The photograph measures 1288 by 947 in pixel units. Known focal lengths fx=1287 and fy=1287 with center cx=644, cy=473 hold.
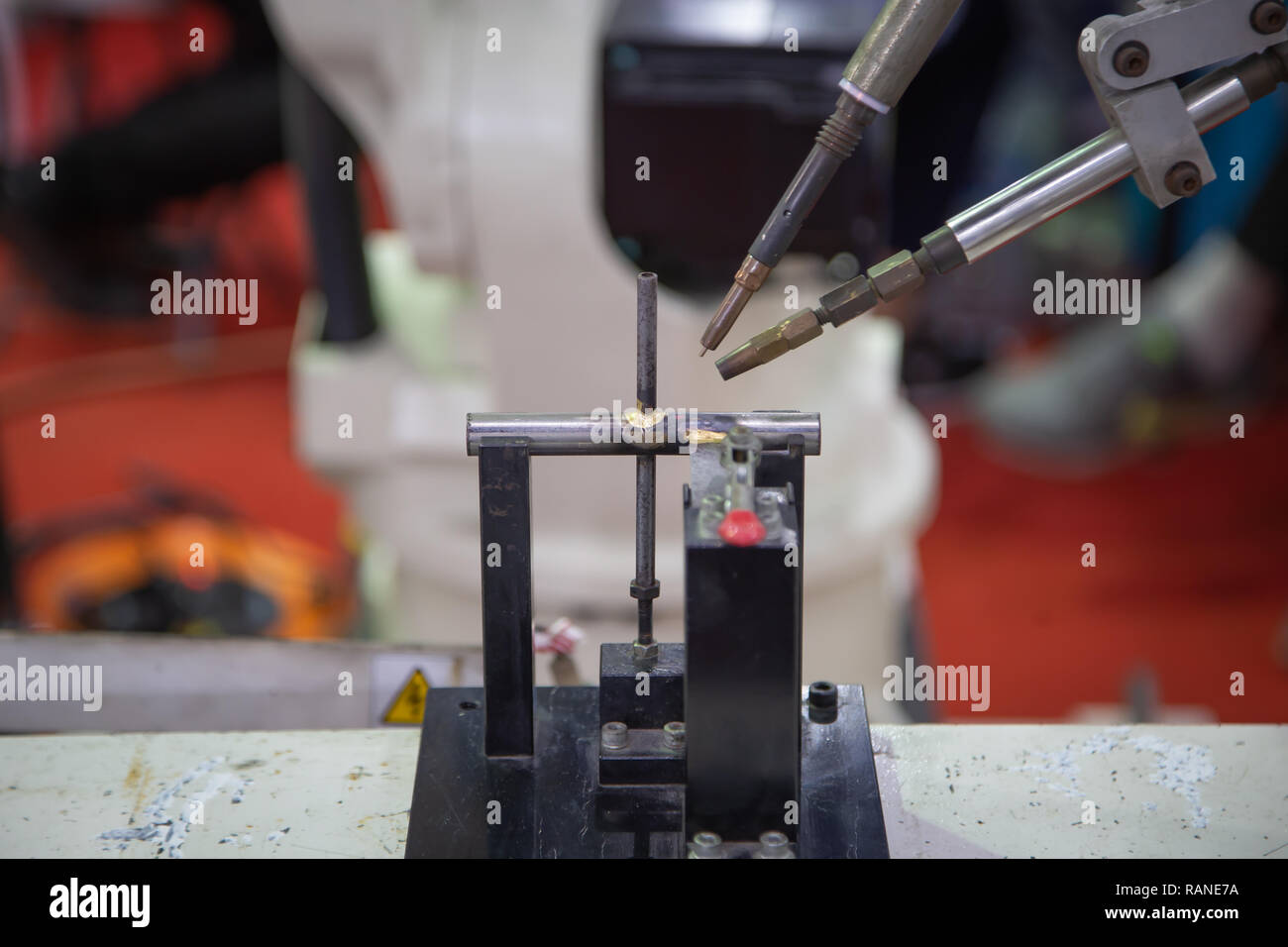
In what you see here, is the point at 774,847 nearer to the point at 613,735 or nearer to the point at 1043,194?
the point at 613,735

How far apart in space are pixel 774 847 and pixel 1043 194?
1.08ft

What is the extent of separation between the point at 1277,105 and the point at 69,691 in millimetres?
2303

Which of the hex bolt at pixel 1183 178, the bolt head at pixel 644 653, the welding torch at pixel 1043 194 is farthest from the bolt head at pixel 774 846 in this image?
the hex bolt at pixel 1183 178

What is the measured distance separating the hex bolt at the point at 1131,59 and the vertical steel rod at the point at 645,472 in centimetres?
23

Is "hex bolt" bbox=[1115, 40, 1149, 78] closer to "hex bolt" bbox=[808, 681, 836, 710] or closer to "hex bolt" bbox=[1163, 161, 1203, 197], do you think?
"hex bolt" bbox=[1163, 161, 1203, 197]

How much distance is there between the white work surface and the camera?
67 centimetres

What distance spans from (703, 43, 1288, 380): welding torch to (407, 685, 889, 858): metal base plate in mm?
233

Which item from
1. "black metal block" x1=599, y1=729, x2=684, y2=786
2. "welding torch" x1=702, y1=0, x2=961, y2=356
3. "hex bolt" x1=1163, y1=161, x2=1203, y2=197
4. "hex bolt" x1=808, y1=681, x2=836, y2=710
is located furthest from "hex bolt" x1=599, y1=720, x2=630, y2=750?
"hex bolt" x1=1163, y1=161, x2=1203, y2=197

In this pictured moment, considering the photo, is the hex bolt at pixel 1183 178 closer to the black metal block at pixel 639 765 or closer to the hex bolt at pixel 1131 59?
the hex bolt at pixel 1131 59

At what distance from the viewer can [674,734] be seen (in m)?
0.68

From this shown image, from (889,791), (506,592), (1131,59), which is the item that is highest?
(1131,59)

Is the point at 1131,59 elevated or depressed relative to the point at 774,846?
elevated

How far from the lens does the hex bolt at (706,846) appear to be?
1.99 feet

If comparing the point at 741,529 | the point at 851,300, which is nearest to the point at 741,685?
the point at 741,529
